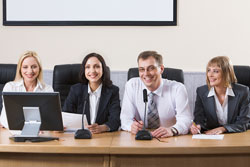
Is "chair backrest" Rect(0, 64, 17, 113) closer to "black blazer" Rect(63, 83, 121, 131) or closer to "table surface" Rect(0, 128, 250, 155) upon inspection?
"black blazer" Rect(63, 83, 121, 131)

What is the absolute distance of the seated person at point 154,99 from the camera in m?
2.69

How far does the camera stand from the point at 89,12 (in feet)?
13.3

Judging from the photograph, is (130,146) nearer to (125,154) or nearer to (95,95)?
(125,154)

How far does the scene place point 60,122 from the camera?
235 centimetres

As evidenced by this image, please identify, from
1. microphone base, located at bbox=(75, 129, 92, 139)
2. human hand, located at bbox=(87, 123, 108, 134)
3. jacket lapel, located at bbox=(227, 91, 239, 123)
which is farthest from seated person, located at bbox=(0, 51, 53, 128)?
jacket lapel, located at bbox=(227, 91, 239, 123)

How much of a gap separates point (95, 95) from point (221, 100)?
0.91 metres

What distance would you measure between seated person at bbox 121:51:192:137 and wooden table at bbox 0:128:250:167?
48cm

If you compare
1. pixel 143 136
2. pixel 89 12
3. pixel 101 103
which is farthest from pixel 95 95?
pixel 89 12

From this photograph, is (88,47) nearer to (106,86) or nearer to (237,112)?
(106,86)

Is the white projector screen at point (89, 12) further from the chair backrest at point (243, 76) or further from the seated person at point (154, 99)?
the seated person at point (154, 99)

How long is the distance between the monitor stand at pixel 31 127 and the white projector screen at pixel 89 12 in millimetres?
1890

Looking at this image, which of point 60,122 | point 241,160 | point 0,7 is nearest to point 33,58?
point 60,122

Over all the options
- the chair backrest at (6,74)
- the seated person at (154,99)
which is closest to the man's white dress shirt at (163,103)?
the seated person at (154,99)

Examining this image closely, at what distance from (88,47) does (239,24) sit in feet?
5.04
